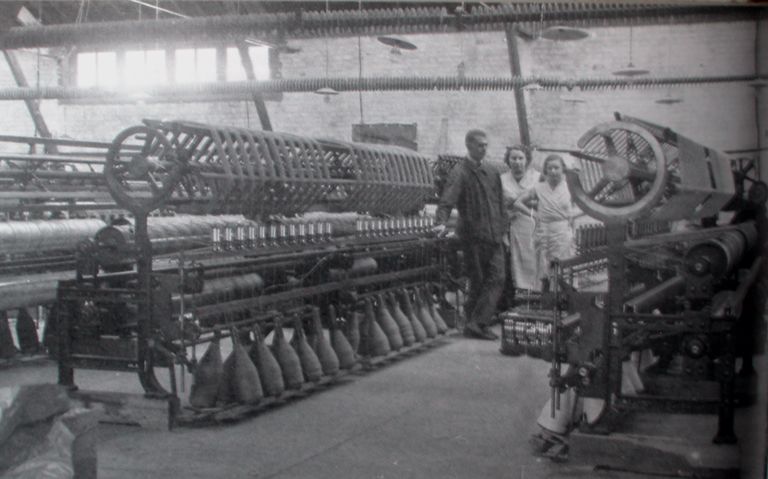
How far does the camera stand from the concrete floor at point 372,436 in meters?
3.42

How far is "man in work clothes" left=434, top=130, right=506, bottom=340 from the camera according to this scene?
21.4ft

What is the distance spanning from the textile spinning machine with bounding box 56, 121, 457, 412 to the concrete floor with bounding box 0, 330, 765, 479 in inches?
11.1

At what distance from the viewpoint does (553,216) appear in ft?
21.1

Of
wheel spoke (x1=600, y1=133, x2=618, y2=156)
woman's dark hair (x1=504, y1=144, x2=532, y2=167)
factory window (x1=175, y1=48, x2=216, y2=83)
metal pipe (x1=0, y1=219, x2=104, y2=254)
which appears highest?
factory window (x1=175, y1=48, x2=216, y2=83)

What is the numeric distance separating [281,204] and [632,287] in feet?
7.11

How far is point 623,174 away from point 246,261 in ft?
7.00

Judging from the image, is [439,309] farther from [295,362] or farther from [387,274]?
[295,362]

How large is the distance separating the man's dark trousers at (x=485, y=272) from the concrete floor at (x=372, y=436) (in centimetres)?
130

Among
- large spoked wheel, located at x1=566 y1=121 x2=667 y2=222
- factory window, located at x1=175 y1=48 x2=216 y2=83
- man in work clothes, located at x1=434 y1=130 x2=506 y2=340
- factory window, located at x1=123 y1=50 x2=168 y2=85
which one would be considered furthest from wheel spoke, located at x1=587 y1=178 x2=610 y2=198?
factory window, located at x1=123 y1=50 x2=168 y2=85

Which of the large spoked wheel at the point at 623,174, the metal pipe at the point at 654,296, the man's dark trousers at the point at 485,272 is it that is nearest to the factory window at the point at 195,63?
the man's dark trousers at the point at 485,272

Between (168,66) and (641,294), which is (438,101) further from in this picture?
(641,294)

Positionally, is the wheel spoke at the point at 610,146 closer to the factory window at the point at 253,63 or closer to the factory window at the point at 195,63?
the factory window at the point at 253,63

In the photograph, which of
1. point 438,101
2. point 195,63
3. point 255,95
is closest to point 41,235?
point 255,95

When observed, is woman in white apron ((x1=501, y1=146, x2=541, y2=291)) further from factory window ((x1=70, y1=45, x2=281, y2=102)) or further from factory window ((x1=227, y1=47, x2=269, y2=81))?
factory window ((x1=227, y1=47, x2=269, y2=81))
